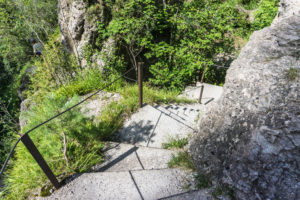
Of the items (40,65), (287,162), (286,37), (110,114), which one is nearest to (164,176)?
(287,162)

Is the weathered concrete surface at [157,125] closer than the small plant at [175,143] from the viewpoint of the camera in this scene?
No

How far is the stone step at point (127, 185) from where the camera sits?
200 cm

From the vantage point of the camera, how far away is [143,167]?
259 cm

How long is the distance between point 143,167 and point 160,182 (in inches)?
20.1

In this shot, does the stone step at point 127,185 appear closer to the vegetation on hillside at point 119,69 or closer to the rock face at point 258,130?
the vegetation on hillside at point 119,69

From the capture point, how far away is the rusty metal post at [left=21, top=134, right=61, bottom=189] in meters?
1.70

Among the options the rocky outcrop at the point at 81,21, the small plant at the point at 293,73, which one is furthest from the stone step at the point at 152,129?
the rocky outcrop at the point at 81,21

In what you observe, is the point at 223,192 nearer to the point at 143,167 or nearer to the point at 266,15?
the point at 143,167

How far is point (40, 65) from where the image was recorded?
19.4 ft

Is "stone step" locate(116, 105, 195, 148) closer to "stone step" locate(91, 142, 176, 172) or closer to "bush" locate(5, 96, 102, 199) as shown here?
"stone step" locate(91, 142, 176, 172)

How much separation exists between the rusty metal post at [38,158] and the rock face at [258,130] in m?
1.90

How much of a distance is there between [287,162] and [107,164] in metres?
2.29

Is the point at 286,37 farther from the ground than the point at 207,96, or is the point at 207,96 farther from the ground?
the point at 286,37

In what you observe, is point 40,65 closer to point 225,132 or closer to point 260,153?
point 225,132
